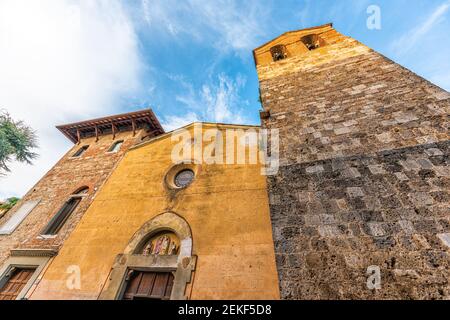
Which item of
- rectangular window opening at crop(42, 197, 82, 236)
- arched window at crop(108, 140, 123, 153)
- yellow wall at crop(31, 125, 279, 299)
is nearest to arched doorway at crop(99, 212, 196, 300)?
yellow wall at crop(31, 125, 279, 299)

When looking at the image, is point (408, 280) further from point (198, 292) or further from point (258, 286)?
point (198, 292)

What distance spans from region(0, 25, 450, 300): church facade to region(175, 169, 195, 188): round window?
0.05m

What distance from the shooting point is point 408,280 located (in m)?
2.04

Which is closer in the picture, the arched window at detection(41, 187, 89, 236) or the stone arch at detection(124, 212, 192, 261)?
the stone arch at detection(124, 212, 192, 261)

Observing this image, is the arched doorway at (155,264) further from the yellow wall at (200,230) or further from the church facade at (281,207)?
the yellow wall at (200,230)

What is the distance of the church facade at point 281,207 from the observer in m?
2.37

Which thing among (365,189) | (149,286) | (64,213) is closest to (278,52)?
(365,189)

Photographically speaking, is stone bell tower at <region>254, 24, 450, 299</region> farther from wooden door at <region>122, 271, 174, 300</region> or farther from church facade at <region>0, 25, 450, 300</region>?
wooden door at <region>122, 271, 174, 300</region>

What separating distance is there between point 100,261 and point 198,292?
2.87 m

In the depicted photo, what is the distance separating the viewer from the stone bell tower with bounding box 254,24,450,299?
7.14 ft

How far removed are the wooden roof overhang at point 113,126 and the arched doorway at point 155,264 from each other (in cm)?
670

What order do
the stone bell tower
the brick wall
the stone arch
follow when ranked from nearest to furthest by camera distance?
1. the stone bell tower
2. the stone arch
3. the brick wall

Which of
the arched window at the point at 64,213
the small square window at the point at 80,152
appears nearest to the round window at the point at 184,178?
the arched window at the point at 64,213

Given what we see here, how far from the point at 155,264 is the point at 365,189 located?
14.5 ft
